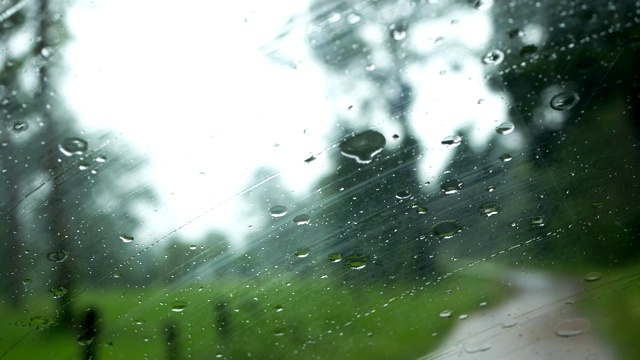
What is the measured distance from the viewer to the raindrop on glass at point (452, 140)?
323 centimetres

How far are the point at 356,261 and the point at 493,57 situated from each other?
1.20 meters

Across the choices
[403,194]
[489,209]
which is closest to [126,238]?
[403,194]

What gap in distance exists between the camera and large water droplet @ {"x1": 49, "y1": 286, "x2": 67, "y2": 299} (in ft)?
10.9

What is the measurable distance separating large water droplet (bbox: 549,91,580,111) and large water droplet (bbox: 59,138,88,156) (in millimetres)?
2114

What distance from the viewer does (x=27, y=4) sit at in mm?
2801

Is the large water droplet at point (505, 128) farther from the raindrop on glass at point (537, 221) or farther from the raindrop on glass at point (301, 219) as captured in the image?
the raindrop on glass at point (301, 219)

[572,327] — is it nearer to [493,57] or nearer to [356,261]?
[356,261]

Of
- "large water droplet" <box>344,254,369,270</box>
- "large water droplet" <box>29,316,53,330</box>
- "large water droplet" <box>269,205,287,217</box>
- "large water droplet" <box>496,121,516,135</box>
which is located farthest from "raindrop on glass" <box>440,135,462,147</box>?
"large water droplet" <box>29,316,53,330</box>

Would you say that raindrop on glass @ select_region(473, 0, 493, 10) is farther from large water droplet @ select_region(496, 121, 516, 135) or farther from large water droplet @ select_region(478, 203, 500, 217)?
large water droplet @ select_region(478, 203, 500, 217)

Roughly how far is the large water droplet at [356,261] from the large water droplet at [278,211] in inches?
16.3

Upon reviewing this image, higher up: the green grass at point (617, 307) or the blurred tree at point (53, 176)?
the blurred tree at point (53, 176)

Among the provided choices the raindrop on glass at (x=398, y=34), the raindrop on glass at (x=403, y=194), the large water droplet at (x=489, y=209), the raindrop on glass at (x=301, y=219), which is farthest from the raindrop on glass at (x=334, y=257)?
the raindrop on glass at (x=398, y=34)

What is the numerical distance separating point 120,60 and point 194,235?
0.91 metres

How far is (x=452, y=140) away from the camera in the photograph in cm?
324
